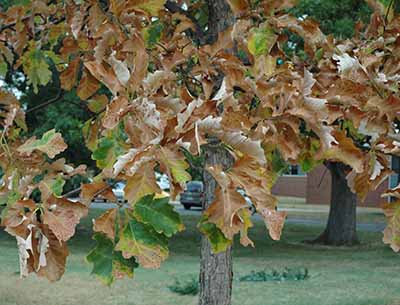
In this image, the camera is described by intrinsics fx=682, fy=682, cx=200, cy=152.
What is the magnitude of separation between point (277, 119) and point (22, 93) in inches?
627

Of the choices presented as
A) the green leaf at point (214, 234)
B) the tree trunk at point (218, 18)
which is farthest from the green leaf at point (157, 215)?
the tree trunk at point (218, 18)

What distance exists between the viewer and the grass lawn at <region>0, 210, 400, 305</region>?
8875mm

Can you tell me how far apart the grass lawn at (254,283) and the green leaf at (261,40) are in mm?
6159

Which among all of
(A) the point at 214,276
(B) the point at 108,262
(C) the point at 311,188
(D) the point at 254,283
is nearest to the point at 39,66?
(A) the point at 214,276

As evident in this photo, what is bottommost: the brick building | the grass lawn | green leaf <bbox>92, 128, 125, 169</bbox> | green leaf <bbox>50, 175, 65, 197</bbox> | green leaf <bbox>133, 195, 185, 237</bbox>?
the grass lawn

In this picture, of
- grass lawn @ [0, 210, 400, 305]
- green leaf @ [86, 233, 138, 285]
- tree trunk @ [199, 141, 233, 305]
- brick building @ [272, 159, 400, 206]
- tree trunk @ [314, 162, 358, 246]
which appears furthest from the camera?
brick building @ [272, 159, 400, 206]

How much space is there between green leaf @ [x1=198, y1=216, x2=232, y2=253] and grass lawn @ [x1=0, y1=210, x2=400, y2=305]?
6.64 m

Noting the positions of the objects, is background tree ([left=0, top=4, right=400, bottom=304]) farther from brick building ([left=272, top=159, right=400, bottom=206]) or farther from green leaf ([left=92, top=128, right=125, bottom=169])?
brick building ([left=272, top=159, right=400, bottom=206])

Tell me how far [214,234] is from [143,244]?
25 cm

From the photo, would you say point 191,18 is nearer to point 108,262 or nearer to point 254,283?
point 108,262

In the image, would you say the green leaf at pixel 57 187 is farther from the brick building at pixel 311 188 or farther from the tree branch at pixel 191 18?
the brick building at pixel 311 188

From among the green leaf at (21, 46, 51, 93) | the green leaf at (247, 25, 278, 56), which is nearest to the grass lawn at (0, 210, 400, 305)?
the green leaf at (21, 46, 51, 93)

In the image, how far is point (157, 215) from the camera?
185cm

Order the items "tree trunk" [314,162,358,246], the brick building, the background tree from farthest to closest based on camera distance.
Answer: the brick building → "tree trunk" [314,162,358,246] → the background tree
